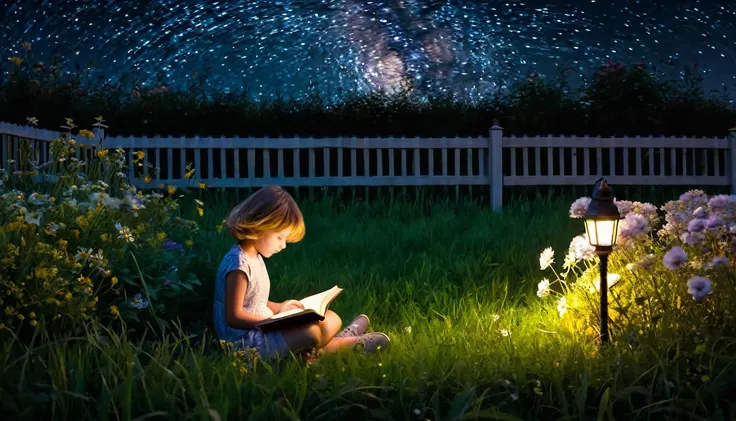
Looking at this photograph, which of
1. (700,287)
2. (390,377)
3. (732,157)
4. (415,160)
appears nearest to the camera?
(390,377)

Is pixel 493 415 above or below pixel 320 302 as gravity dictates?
below

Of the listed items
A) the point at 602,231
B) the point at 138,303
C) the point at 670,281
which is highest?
the point at 602,231

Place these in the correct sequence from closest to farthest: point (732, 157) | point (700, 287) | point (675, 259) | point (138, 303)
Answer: point (700, 287)
point (675, 259)
point (138, 303)
point (732, 157)

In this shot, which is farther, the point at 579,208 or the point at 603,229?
the point at 579,208

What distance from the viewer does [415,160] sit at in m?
10.3

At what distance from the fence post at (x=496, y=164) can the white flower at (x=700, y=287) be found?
675 centimetres

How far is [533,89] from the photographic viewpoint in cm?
1079

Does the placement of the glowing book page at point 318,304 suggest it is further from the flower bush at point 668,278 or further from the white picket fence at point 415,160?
the white picket fence at point 415,160

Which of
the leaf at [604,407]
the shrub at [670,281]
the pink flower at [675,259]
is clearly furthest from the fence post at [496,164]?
the leaf at [604,407]

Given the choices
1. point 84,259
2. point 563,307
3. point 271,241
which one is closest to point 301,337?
point 271,241

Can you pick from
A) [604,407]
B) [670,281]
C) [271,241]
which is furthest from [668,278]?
[271,241]

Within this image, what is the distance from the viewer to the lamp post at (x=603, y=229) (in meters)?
Result: 3.69

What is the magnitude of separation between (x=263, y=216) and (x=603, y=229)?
152 centimetres

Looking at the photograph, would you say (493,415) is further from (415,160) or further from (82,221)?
(415,160)
